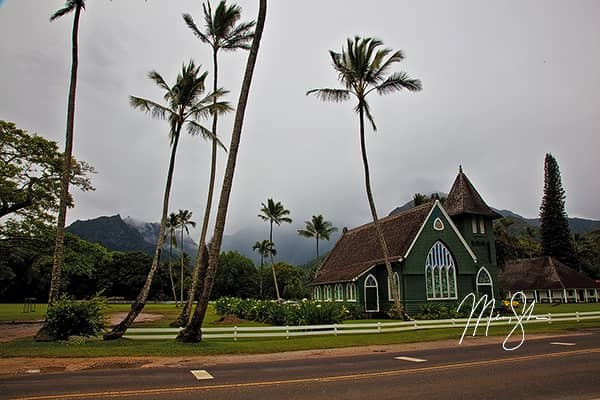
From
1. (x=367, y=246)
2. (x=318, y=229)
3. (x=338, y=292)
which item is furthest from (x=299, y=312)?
(x=318, y=229)

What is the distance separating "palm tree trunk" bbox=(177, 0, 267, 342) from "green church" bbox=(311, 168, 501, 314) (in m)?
16.6

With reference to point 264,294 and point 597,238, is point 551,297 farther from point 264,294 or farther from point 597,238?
point 264,294

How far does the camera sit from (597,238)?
240 feet

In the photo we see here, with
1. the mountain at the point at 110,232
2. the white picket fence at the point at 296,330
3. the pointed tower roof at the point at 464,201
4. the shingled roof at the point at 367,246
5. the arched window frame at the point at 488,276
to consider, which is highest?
the mountain at the point at 110,232

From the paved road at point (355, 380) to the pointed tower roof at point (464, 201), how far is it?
2127 centimetres

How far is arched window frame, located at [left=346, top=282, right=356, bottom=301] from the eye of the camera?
34.1m

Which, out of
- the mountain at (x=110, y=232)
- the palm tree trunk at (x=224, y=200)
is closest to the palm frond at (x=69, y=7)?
the palm tree trunk at (x=224, y=200)

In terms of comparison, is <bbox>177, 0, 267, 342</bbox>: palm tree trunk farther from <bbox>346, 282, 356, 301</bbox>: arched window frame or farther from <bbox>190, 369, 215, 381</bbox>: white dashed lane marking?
<bbox>346, 282, 356, 301</bbox>: arched window frame

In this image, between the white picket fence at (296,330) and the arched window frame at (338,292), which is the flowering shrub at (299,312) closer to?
the white picket fence at (296,330)

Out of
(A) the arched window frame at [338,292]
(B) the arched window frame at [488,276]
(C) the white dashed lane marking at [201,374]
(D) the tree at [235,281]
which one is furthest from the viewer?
(D) the tree at [235,281]

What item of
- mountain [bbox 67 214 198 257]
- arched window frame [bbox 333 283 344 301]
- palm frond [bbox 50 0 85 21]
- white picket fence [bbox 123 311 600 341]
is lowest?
white picket fence [bbox 123 311 600 341]

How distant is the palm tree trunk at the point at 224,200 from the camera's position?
1747cm

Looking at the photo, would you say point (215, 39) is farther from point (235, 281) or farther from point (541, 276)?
point (235, 281)

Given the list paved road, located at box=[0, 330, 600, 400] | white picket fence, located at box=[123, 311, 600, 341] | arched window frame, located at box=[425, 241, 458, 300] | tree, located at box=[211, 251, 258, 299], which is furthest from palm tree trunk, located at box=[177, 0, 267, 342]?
tree, located at box=[211, 251, 258, 299]
